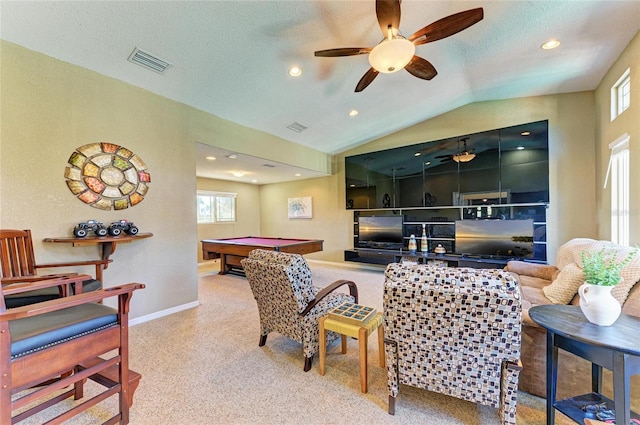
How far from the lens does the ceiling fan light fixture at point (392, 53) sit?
2.22 m

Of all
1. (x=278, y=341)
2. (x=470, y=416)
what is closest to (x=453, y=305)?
(x=470, y=416)

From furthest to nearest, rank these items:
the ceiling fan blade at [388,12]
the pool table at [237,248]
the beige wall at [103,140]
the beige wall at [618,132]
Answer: the pool table at [237,248], the beige wall at [618,132], the beige wall at [103,140], the ceiling fan blade at [388,12]

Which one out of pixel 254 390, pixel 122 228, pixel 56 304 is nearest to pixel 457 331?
pixel 254 390

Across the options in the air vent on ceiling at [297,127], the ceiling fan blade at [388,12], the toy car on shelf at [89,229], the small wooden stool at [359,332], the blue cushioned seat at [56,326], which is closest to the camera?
the blue cushioned seat at [56,326]

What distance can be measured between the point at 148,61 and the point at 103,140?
1.01 meters

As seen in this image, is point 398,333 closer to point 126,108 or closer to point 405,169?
point 126,108

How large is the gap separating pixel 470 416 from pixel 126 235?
3488 millimetres

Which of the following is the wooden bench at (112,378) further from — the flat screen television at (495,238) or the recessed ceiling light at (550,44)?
the flat screen television at (495,238)

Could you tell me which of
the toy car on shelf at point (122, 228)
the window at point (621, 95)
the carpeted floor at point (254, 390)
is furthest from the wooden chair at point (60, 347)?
the window at point (621, 95)

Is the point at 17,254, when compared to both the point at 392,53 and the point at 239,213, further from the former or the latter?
the point at 239,213

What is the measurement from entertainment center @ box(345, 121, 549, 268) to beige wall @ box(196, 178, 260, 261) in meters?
3.54

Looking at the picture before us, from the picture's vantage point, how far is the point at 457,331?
142 centimetres

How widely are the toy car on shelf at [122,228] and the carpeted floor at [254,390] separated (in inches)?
43.8

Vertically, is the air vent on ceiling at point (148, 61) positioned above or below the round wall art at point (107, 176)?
above
